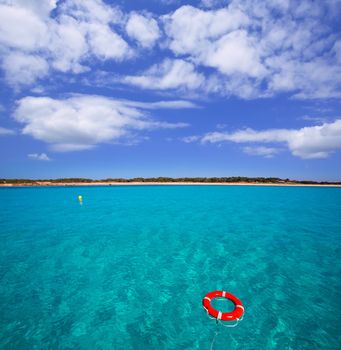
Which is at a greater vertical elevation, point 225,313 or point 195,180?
point 195,180

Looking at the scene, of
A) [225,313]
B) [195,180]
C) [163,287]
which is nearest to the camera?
[225,313]

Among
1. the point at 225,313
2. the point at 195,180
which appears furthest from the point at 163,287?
the point at 195,180

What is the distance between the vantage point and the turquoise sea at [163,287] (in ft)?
18.1

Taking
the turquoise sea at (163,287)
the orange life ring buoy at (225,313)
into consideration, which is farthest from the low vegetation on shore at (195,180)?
the orange life ring buoy at (225,313)

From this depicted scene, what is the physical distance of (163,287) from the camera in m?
7.85

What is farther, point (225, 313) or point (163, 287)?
point (163, 287)

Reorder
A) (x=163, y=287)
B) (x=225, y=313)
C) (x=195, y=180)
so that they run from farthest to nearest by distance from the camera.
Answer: (x=195, y=180), (x=163, y=287), (x=225, y=313)

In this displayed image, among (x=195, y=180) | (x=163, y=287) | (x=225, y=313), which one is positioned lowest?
(x=163, y=287)

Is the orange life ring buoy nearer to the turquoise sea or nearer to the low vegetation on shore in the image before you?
the turquoise sea

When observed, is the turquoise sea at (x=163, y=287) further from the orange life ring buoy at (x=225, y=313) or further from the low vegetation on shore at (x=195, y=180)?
the low vegetation on shore at (x=195, y=180)

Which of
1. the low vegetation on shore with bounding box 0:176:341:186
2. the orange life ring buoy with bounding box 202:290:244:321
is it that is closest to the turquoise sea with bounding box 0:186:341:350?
the orange life ring buoy with bounding box 202:290:244:321

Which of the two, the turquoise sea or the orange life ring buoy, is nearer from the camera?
the turquoise sea

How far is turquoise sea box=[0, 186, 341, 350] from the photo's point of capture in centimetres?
552

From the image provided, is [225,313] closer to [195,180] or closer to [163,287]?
[163,287]
